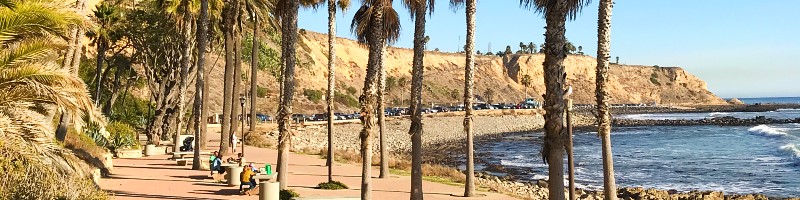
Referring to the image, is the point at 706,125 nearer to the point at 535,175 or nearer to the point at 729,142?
the point at 729,142

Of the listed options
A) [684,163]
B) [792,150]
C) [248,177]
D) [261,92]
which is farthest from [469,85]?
[261,92]

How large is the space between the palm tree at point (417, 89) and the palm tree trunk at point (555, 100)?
17.4ft

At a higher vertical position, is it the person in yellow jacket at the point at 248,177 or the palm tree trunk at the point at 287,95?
the palm tree trunk at the point at 287,95

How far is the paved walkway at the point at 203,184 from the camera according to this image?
16375mm

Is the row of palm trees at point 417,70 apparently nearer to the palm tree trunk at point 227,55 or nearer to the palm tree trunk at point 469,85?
the palm tree trunk at point 469,85

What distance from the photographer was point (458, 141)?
5847cm

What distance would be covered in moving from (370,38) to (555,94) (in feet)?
19.7

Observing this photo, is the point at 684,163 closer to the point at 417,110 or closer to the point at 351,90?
the point at 417,110

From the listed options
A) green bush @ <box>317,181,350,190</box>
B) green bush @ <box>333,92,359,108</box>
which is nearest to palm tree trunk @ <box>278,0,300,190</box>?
green bush @ <box>317,181,350,190</box>

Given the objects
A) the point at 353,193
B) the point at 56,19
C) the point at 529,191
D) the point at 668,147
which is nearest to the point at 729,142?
the point at 668,147

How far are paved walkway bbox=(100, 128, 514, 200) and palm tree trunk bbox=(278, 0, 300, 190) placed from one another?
96 centimetres

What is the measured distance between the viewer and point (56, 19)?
9.36 meters

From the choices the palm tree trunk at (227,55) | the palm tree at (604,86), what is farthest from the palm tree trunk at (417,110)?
the palm tree trunk at (227,55)

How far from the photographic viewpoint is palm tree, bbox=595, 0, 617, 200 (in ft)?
37.2
